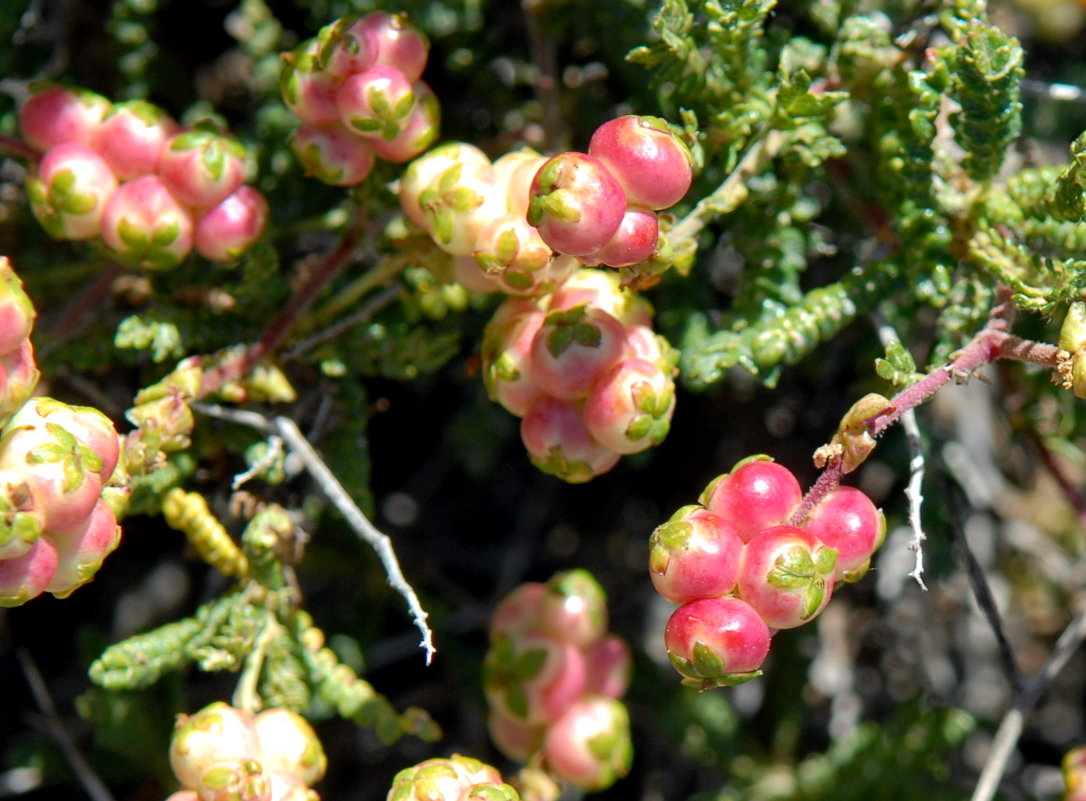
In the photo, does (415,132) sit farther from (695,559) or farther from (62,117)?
(695,559)

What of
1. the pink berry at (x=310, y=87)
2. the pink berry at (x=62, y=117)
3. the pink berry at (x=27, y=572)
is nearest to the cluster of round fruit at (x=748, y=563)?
the pink berry at (x=27, y=572)

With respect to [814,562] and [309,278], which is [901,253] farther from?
[309,278]

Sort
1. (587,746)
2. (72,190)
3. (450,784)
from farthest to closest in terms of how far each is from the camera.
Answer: (587,746) < (72,190) < (450,784)

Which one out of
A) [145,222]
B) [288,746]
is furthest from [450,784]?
[145,222]

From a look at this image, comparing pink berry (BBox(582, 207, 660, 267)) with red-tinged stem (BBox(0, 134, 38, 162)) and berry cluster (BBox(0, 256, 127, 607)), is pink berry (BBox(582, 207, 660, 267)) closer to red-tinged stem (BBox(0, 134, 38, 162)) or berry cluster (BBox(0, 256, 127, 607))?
berry cluster (BBox(0, 256, 127, 607))

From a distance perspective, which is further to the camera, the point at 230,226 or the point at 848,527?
the point at 230,226

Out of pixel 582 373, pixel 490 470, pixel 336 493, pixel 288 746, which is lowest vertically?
pixel 490 470
